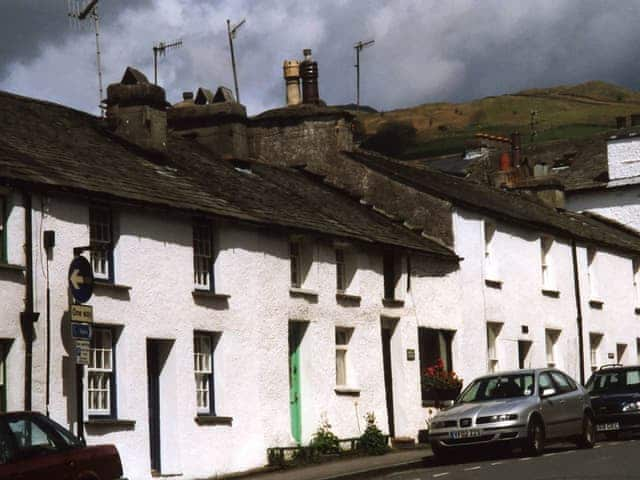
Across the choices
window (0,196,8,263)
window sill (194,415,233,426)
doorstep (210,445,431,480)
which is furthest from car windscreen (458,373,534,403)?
window (0,196,8,263)

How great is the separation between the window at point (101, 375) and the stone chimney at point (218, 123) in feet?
32.6

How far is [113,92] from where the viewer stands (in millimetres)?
27734

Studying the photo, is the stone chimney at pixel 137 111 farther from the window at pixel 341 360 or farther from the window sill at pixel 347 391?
the window sill at pixel 347 391

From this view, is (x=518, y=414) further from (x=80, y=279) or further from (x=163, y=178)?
(x=80, y=279)

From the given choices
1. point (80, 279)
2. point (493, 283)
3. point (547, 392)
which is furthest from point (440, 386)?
point (80, 279)

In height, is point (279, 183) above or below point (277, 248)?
above

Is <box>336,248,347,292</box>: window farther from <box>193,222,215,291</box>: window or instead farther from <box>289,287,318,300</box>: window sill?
<box>193,222,215,291</box>: window

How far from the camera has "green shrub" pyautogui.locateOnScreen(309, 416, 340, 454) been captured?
26.7m

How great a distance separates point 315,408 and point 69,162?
24.4ft

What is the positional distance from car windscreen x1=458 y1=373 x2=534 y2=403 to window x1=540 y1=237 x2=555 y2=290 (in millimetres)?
13400

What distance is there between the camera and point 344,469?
23969mm

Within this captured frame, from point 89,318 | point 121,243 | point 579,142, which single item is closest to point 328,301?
point 121,243


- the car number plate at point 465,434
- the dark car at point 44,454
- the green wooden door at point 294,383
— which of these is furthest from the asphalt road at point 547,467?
the dark car at point 44,454

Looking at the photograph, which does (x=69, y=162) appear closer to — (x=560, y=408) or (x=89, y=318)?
(x=89, y=318)
